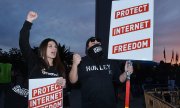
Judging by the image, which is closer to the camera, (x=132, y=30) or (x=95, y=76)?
(x=132, y=30)

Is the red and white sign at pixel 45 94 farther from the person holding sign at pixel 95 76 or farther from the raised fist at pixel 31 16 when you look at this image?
the raised fist at pixel 31 16

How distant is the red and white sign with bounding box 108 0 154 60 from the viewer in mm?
3660

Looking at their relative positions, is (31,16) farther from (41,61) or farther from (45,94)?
(45,94)

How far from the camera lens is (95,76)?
406 centimetres

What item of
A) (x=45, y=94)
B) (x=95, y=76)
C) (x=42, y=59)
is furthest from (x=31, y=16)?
(x=95, y=76)

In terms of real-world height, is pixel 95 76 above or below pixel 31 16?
below

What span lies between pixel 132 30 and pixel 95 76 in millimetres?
745

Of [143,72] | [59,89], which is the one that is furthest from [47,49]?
[143,72]

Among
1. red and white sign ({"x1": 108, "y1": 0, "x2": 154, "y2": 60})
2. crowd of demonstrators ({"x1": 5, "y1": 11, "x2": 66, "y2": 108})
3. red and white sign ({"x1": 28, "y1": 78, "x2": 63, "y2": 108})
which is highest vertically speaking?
red and white sign ({"x1": 108, "y1": 0, "x2": 154, "y2": 60})

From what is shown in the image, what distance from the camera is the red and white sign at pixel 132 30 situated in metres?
3.66

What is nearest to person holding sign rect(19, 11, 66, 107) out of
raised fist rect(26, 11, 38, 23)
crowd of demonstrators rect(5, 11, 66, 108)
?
crowd of demonstrators rect(5, 11, 66, 108)

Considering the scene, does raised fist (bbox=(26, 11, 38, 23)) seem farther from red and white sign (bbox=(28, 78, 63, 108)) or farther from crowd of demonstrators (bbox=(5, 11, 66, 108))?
red and white sign (bbox=(28, 78, 63, 108))

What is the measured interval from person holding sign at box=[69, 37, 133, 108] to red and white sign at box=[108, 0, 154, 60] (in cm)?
21

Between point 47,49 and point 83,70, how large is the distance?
59cm
